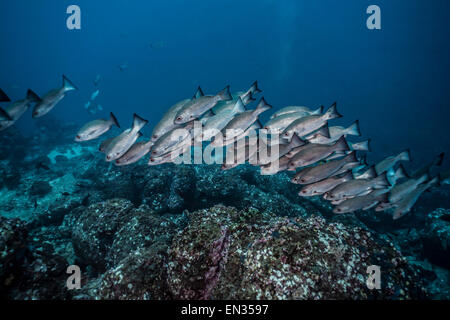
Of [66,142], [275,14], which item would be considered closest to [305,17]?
[275,14]

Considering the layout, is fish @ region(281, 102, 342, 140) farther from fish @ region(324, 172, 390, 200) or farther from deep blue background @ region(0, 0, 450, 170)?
deep blue background @ region(0, 0, 450, 170)

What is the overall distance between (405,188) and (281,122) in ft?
9.46

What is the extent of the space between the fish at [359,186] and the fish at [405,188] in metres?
0.50

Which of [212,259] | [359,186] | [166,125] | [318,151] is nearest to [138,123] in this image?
[166,125]

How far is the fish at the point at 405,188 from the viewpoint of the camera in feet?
13.0

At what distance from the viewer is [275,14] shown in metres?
113

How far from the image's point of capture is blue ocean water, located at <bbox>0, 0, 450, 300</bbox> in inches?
3383

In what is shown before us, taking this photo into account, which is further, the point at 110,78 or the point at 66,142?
the point at 110,78

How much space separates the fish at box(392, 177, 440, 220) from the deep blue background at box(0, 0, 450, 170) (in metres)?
69.7

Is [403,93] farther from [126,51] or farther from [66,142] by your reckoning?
[126,51]

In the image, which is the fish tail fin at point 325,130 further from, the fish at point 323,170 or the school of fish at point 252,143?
the fish at point 323,170

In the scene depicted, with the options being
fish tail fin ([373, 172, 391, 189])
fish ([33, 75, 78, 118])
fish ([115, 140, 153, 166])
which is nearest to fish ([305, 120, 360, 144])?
A: fish tail fin ([373, 172, 391, 189])

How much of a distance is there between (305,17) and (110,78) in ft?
506
